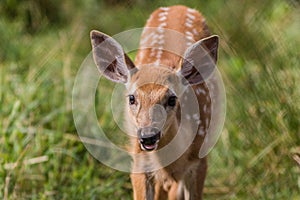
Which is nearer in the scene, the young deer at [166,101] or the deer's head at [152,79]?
the deer's head at [152,79]

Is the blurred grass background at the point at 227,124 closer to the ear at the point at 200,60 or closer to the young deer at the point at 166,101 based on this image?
the young deer at the point at 166,101

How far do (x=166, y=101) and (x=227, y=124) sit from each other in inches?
64.1

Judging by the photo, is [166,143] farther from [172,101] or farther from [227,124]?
[227,124]

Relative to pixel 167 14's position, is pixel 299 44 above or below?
below

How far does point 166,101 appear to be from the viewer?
5512 mm

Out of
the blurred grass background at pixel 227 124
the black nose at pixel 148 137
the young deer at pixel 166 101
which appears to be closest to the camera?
the black nose at pixel 148 137

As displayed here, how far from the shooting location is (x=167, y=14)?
6836mm

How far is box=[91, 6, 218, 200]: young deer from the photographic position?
5473 mm

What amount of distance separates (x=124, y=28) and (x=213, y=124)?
8.78 ft

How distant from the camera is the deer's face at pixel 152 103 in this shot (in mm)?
5293

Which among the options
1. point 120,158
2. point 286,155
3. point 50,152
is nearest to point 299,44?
point 286,155

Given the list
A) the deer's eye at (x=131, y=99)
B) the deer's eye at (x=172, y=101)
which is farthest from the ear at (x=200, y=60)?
the deer's eye at (x=131, y=99)

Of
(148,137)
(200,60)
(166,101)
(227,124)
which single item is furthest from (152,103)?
(227,124)

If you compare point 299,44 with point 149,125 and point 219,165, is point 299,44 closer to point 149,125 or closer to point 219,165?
point 219,165
